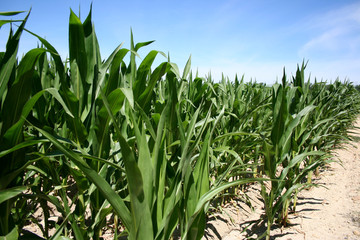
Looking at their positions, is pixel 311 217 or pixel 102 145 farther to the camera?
pixel 311 217

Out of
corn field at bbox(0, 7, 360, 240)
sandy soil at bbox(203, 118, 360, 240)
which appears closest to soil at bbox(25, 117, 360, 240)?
sandy soil at bbox(203, 118, 360, 240)

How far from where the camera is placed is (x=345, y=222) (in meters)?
1.58

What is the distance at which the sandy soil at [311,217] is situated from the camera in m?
1.42

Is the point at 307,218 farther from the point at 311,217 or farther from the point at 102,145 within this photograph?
the point at 102,145

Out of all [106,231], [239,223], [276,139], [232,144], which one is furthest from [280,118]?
[106,231]

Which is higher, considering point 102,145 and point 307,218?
point 102,145

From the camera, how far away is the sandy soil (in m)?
1.42

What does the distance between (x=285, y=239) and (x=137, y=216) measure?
1.22 metres

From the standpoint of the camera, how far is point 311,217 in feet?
5.37

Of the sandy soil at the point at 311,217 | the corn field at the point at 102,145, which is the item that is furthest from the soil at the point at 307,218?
the corn field at the point at 102,145

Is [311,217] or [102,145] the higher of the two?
[102,145]

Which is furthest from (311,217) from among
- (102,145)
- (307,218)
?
(102,145)

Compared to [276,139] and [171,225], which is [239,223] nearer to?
[276,139]

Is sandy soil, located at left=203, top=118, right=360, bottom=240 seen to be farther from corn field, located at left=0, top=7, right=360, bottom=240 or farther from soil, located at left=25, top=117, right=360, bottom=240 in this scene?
corn field, located at left=0, top=7, right=360, bottom=240
